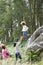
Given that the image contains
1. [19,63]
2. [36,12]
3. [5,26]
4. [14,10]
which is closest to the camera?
[19,63]

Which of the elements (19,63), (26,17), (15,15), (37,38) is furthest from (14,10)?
(19,63)

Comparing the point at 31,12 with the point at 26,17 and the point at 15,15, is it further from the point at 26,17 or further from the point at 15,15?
the point at 15,15

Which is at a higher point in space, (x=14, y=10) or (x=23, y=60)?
(x=23, y=60)

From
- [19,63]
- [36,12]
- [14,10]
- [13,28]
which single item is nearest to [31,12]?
[36,12]

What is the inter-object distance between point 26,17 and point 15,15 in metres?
2.99

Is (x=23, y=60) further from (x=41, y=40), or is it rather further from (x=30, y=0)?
(x=30, y=0)

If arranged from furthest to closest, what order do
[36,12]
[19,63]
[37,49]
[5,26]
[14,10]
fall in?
[5,26], [14,10], [36,12], [37,49], [19,63]

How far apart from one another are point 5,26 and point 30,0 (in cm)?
738

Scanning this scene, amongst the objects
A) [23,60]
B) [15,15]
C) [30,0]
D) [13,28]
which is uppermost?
[23,60]

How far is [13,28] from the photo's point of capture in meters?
39.7

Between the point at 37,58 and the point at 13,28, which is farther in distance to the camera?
the point at 13,28

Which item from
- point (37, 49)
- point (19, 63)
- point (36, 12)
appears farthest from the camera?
point (36, 12)

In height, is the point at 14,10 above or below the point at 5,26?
above

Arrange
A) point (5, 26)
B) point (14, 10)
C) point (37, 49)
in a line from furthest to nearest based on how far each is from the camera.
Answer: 1. point (5, 26)
2. point (14, 10)
3. point (37, 49)
